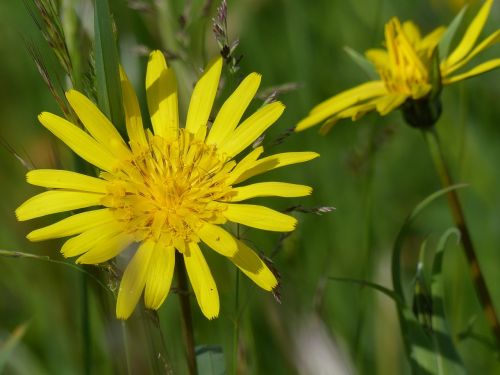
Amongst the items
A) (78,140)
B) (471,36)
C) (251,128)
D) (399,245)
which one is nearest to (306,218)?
(471,36)

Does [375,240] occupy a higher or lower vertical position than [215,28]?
lower

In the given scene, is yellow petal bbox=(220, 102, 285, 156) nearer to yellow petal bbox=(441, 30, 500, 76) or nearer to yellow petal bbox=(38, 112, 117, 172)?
yellow petal bbox=(38, 112, 117, 172)

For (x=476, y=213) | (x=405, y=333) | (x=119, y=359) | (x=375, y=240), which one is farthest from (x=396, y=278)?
(x=476, y=213)

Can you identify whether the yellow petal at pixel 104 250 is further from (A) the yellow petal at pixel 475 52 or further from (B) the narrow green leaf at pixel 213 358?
(A) the yellow petal at pixel 475 52

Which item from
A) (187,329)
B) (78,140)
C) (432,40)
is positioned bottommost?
(187,329)

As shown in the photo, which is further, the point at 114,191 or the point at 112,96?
the point at 114,191

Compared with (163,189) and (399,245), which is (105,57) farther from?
(399,245)

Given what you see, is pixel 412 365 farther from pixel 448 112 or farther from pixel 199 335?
pixel 448 112
